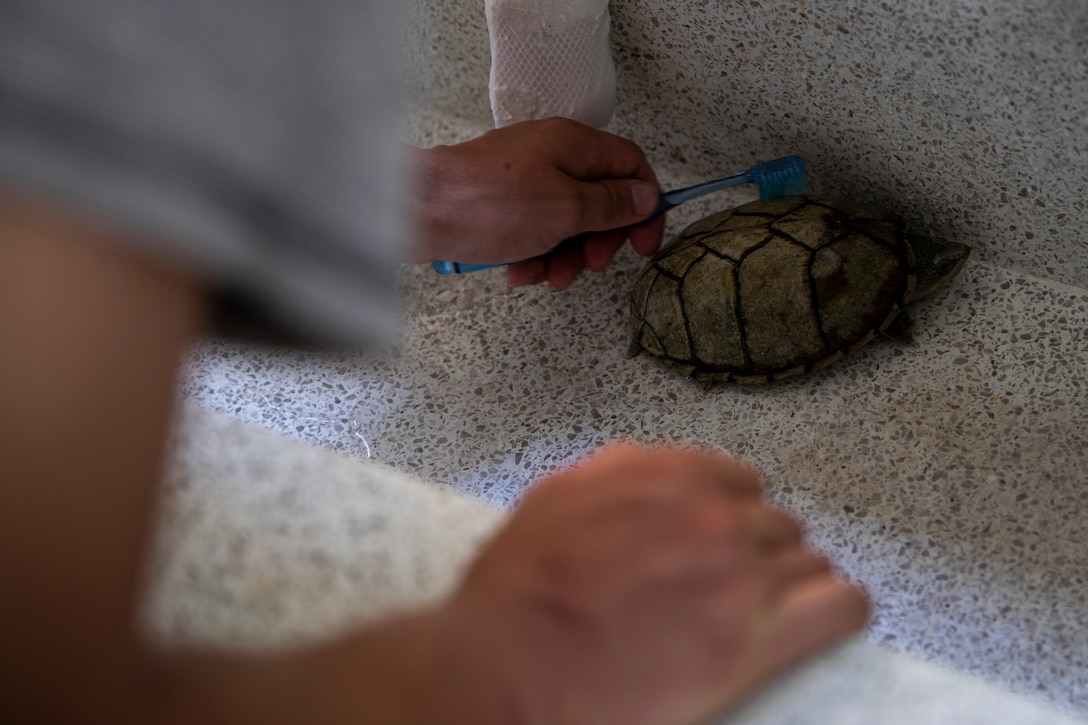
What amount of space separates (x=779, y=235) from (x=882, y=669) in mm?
637

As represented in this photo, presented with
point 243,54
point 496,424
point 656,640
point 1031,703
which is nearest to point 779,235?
point 496,424

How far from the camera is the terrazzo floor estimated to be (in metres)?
0.63

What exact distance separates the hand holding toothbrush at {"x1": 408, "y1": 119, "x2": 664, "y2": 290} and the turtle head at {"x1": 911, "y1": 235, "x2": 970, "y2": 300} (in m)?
0.28

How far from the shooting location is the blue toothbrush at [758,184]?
1.01 metres

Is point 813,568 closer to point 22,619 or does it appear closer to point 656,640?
point 656,640

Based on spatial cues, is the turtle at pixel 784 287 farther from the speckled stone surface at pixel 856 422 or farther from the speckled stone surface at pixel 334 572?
the speckled stone surface at pixel 334 572

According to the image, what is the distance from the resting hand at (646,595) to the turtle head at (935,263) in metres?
0.59

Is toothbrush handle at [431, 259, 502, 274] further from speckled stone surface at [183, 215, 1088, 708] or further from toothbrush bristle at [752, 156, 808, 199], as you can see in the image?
toothbrush bristle at [752, 156, 808, 199]

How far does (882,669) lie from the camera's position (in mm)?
401

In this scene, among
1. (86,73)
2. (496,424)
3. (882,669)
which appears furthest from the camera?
(496,424)

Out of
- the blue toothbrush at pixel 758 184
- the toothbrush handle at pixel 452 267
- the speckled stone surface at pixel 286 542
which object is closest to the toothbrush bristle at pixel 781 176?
the blue toothbrush at pixel 758 184

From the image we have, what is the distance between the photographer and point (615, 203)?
957 mm

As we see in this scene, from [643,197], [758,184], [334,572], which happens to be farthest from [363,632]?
[758,184]

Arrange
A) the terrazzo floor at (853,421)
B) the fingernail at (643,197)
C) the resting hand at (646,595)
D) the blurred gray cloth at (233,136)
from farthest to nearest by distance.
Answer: the fingernail at (643,197), the terrazzo floor at (853,421), the resting hand at (646,595), the blurred gray cloth at (233,136)
